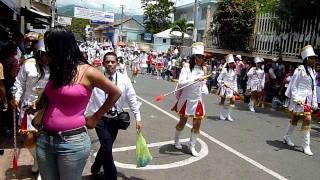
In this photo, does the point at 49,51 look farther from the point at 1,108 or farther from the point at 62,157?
the point at 1,108

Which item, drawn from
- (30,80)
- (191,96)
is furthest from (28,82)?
(191,96)

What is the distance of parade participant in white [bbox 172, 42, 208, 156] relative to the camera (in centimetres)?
718

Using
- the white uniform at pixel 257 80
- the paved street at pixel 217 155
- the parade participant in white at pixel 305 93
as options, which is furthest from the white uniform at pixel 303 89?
the white uniform at pixel 257 80

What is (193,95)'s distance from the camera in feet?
24.0

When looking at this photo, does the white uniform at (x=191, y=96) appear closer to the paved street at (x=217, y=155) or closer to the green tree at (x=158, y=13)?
the paved street at (x=217, y=155)

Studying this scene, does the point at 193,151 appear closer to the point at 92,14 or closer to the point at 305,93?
the point at 305,93

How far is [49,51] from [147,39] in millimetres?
53288

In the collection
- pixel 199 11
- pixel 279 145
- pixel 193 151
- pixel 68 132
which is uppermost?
pixel 199 11

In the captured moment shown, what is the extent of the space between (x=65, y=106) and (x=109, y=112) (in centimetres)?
202

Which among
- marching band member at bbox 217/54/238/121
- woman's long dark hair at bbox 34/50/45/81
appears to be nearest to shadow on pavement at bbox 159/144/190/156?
woman's long dark hair at bbox 34/50/45/81

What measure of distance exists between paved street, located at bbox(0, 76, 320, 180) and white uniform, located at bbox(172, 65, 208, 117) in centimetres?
77

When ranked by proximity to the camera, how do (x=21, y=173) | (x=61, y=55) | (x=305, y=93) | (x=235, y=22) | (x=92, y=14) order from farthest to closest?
1. (x=92, y=14)
2. (x=235, y=22)
3. (x=305, y=93)
4. (x=21, y=173)
5. (x=61, y=55)

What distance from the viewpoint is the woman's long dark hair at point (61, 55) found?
3025 millimetres

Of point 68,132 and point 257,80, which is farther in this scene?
point 257,80
